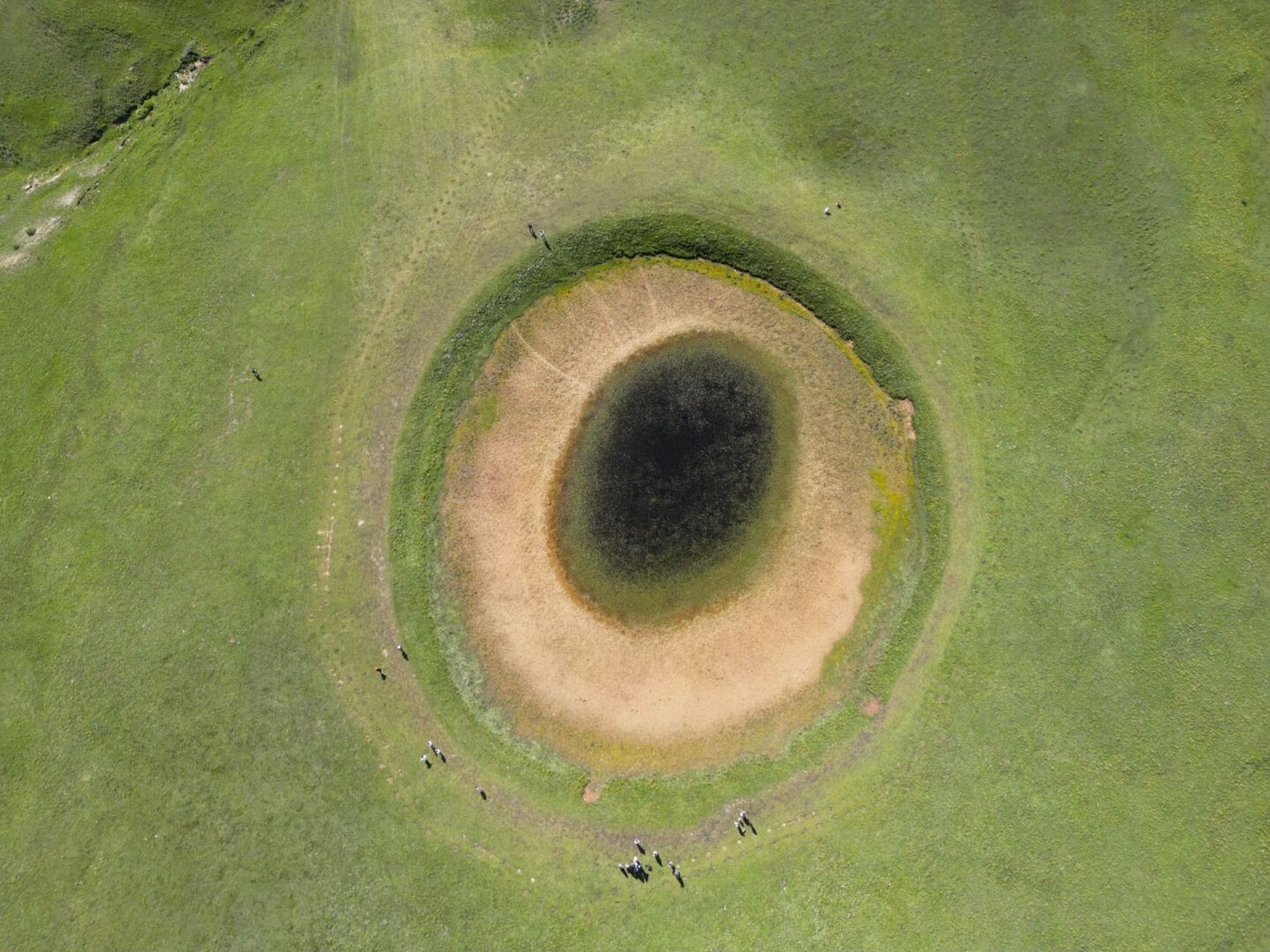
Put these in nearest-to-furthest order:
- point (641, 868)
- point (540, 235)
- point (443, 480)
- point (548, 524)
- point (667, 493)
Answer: point (641, 868) → point (667, 493) → point (548, 524) → point (443, 480) → point (540, 235)

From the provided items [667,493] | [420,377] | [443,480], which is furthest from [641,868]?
[420,377]

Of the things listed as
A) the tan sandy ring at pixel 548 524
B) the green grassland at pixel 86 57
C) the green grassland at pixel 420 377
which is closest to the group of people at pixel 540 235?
the green grassland at pixel 420 377

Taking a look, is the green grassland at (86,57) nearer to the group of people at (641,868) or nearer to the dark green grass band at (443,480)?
the dark green grass band at (443,480)

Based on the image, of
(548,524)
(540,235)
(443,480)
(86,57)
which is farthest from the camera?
(86,57)

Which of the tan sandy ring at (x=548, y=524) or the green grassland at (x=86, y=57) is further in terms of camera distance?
the green grassland at (x=86, y=57)

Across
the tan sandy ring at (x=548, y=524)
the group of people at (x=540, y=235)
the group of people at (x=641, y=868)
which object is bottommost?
the group of people at (x=641, y=868)

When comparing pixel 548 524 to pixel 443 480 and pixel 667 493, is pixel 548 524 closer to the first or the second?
pixel 443 480

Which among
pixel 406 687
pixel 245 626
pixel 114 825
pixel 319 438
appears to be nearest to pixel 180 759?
pixel 114 825
